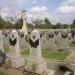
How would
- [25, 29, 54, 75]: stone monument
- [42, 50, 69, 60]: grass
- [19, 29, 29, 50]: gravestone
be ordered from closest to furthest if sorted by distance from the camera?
[25, 29, 54, 75]: stone monument → [42, 50, 69, 60]: grass → [19, 29, 29, 50]: gravestone

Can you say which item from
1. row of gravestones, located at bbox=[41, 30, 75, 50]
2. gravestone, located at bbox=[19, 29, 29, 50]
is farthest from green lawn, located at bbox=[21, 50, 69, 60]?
gravestone, located at bbox=[19, 29, 29, 50]

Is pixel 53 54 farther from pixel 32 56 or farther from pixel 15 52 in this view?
pixel 32 56

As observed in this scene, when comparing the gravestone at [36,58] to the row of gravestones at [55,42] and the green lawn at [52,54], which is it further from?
the row of gravestones at [55,42]

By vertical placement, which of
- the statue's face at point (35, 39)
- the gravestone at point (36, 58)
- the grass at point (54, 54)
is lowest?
the grass at point (54, 54)

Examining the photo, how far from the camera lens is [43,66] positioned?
13391mm

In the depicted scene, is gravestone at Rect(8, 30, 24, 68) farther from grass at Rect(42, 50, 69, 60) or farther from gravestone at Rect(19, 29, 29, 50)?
gravestone at Rect(19, 29, 29, 50)

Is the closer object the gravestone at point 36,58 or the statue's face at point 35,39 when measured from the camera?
the gravestone at point 36,58

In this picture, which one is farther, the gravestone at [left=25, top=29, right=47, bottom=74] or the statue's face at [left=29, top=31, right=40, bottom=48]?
the statue's face at [left=29, top=31, right=40, bottom=48]

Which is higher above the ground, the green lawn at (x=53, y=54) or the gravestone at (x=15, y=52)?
the gravestone at (x=15, y=52)

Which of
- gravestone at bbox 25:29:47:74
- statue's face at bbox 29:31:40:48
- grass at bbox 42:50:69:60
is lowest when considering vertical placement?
grass at bbox 42:50:69:60

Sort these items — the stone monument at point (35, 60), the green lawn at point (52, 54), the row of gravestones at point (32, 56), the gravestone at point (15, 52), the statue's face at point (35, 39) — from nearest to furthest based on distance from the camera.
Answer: the stone monument at point (35, 60)
the row of gravestones at point (32, 56)
the statue's face at point (35, 39)
the gravestone at point (15, 52)
the green lawn at point (52, 54)

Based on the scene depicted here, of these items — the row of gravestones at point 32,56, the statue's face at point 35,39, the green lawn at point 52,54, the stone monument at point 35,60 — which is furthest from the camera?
the green lawn at point 52,54

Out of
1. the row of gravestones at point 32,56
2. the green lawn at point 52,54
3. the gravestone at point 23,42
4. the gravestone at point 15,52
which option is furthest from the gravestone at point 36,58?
the gravestone at point 23,42

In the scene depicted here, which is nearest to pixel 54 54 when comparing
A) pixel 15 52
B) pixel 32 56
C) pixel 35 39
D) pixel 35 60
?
pixel 15 52
